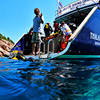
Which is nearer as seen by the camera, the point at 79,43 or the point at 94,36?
the point at 79,43

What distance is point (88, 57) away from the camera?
3.97m

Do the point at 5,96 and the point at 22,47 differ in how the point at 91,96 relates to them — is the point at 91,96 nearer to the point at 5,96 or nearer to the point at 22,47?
the point at 5,96

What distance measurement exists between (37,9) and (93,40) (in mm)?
2543

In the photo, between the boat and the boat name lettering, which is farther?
the boat name lettering

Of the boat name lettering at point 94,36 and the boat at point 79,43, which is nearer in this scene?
the boat at point 79,43

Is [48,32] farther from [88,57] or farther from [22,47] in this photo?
[88,57]

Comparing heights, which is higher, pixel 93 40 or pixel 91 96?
pixel 93 40

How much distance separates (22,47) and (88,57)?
11.3 feet

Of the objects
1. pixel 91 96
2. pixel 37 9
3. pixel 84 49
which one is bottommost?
pixel 91 96

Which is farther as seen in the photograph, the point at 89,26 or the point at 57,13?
the point at 57,13

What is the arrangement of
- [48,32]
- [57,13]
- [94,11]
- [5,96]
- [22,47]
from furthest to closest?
[57,13], [48,32], [22,47], [94,11], [5,96]

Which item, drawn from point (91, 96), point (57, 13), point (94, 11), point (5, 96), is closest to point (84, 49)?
point (94, 11)

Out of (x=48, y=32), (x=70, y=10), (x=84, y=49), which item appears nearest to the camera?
(x=84, y=49)

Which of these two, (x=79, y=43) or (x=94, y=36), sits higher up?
(x=94, y=36)
